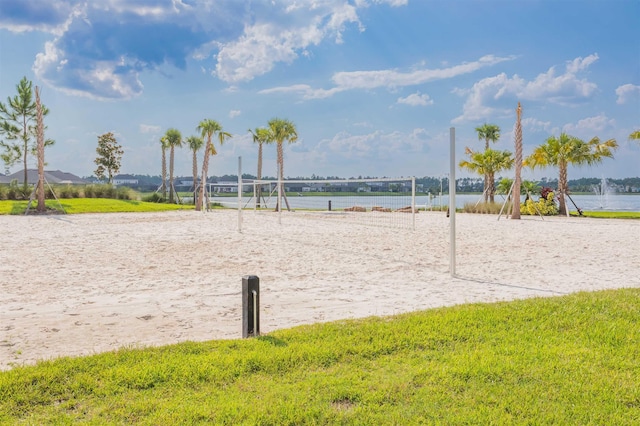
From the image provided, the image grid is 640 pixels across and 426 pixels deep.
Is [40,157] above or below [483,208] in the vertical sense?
above

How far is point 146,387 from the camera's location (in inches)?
127

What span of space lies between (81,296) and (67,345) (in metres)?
2.09

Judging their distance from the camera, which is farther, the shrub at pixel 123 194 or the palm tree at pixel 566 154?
the shrub at pixel 123 194

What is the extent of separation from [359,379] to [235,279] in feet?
13.9

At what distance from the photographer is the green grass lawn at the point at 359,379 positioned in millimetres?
2873

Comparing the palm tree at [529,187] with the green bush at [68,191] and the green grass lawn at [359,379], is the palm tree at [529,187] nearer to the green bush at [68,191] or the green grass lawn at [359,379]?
the green grass lawn at [359,379]

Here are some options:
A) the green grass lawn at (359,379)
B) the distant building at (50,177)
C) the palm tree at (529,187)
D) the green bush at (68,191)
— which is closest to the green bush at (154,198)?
the green bush at (68,191)

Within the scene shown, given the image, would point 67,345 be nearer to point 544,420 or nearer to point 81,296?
point 81,296

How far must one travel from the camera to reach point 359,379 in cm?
332

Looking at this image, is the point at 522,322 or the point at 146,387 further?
the point at 522,322

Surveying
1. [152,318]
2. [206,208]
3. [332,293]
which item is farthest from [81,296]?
[206,208]

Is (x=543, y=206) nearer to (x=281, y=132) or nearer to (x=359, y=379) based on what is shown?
(x=281, y=132)

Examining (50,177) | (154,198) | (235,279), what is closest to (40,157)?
(154,198)

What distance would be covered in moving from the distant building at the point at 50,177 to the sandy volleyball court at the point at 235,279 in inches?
1763
